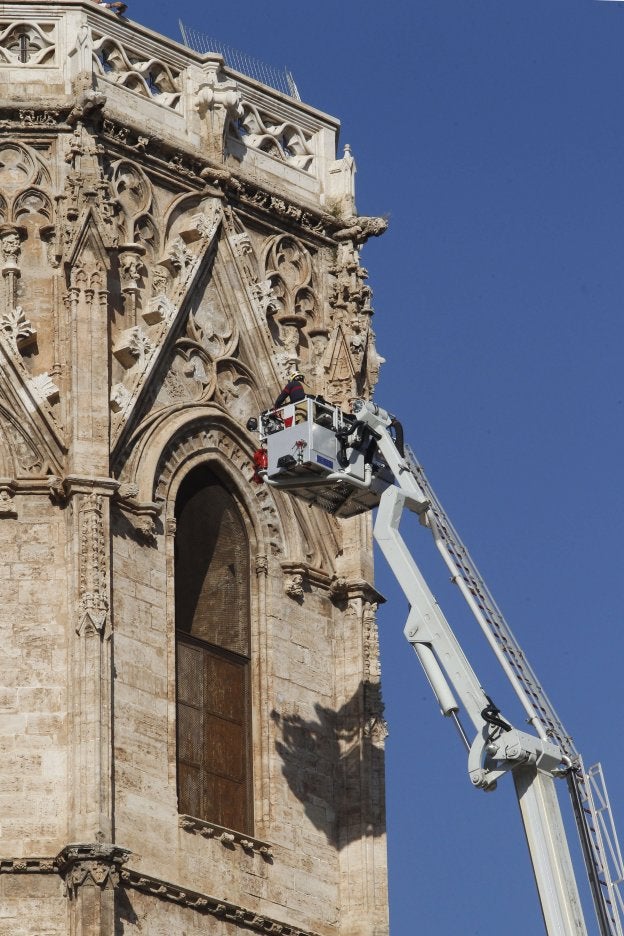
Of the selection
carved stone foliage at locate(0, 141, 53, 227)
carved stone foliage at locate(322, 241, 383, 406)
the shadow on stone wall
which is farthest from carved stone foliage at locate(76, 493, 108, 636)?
carved stone foliage at locate(322, 241, 383, 406)

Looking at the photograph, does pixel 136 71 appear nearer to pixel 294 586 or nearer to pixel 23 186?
pixel 23 186

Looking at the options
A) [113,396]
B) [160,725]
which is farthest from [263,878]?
[113,396]

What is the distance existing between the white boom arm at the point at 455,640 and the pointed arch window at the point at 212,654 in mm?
2637

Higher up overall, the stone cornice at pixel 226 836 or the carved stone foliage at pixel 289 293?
the carved stone foliage at pixel 289 293

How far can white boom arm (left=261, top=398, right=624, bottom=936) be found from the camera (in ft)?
154

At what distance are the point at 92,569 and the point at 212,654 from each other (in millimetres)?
2543

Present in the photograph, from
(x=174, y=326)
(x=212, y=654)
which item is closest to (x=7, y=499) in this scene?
(x=212, y=654)

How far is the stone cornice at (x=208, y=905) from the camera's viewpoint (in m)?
48.2

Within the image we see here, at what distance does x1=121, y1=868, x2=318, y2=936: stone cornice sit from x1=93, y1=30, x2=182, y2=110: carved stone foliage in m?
10.1

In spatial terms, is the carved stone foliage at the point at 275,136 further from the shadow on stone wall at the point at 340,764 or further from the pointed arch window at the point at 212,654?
the shadow on stone wall at the point at 340,764

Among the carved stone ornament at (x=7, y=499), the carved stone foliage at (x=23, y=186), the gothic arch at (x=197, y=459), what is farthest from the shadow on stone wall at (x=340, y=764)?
the carved stone foliage at (x=23, y=186)

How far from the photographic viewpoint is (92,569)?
49125 millimetres

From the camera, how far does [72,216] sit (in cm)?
5106

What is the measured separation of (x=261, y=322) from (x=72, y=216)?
10.2ft
